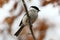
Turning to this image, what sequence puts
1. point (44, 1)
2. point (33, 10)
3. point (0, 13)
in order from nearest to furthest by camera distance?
point (33, 10) < point (44, 1) < point (0, 13)

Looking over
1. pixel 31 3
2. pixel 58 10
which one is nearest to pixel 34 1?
pixel 31 3

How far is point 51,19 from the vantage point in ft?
10.5

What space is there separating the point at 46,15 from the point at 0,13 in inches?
20.0

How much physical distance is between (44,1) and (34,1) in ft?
0.64

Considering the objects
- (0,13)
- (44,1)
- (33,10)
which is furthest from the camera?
(0,13)

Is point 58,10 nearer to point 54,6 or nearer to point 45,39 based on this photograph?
point 54,6

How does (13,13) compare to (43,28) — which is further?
(13,13)

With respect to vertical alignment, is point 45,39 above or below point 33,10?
below

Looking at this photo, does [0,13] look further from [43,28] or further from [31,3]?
[43,28]

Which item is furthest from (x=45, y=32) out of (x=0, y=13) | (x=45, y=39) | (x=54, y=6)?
(x=0, y=13)

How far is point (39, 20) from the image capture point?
320 centimetres

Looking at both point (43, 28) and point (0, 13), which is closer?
point (43, 28)

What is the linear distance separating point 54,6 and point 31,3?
0.22m

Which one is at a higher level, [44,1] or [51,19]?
[44,1]
